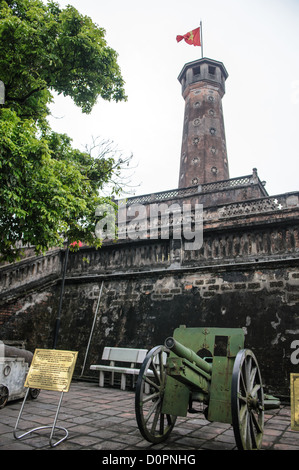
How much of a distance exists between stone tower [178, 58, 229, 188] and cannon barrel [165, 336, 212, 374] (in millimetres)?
19551

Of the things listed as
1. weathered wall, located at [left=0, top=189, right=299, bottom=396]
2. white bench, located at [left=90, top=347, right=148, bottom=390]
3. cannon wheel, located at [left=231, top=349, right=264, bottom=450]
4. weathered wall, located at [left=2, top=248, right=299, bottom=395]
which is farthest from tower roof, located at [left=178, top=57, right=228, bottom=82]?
cannon wheel, located at [left=231, top=349, right=264, bottom=450]

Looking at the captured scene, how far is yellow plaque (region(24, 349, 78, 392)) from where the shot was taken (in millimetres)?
3486

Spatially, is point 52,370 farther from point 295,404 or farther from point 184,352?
point 295,404

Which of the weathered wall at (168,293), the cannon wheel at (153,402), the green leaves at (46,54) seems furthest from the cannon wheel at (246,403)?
the green leaves at (46,54)

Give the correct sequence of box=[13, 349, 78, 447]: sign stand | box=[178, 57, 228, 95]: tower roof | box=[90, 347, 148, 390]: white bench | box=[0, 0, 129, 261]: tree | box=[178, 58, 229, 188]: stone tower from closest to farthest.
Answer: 1. box=[13, 349, 78, 447]: sign stand
2. box=[0, 0, 129, 261]: tree
3. box=[90, 347, 148, 390]: white bench
4. box=[178, 58, 229, 188]: stone tower
5. box=[178, 57, 228, 95]: tower roof

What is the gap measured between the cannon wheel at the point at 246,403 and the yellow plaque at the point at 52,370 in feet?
5.79

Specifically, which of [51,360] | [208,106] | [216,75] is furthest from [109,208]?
[216,75]

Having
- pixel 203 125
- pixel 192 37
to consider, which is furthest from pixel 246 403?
pixel 192 37

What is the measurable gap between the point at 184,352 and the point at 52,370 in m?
1.56

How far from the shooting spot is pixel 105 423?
393cm

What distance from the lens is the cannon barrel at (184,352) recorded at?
311 centimetres

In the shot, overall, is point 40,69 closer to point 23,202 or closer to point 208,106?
point 23,202

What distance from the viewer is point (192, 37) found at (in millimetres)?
26516

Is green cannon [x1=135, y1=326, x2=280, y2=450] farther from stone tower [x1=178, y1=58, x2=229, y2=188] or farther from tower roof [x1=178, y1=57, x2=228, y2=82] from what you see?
tower roof [x1=178, y1=57, x2=228, y2=82]
